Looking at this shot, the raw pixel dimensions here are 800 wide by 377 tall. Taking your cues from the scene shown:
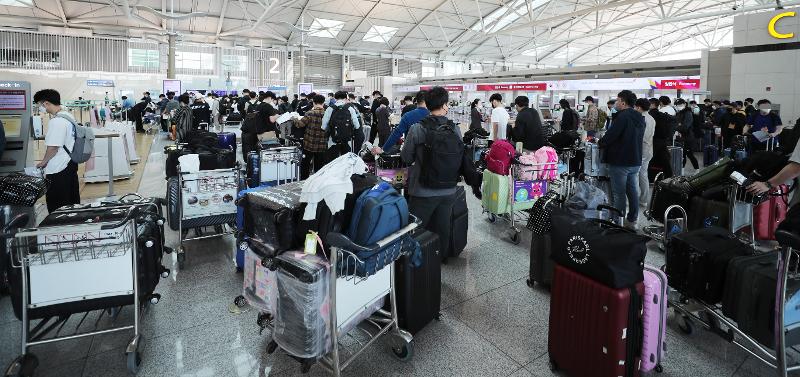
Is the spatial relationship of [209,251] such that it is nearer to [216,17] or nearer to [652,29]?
[216,17]

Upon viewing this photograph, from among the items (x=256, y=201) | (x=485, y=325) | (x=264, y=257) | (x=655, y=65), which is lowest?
(x=485, y=325)

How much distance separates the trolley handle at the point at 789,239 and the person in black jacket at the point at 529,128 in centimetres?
391

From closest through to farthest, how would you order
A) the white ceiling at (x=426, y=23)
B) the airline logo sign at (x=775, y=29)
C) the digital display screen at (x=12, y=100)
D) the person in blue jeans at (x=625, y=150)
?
the digital display screen at (x=12, y=100), the person in blue jeans at (x=625, y=150), the airline logo sign at (x=775, y=29), the white ceiling at (x=426, y=23)

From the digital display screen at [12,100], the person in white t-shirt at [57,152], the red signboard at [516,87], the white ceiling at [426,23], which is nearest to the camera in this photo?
the person in white t-shirt at [57,152]

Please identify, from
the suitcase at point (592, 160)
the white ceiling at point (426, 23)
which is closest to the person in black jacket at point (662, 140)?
the suitcase at point (592, 160)

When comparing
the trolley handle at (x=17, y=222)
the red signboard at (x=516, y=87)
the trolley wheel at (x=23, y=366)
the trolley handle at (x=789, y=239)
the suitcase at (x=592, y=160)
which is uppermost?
the red signboard at (x=516, y=87)

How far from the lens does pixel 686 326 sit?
2916 millimetres

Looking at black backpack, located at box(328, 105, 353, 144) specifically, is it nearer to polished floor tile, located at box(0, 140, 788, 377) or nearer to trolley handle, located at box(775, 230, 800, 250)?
polished floor tile, located at box(0, 140, 788, 377)

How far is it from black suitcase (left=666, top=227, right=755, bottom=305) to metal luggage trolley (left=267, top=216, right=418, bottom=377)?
174 cm

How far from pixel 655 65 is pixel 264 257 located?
1539cm

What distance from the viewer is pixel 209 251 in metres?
4.41

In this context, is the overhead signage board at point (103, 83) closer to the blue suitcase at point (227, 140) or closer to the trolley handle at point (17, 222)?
the blue suitcase at point (227, 140)

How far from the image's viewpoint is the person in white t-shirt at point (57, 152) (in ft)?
12.9

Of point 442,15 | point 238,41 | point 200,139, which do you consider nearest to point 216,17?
point 238,41
